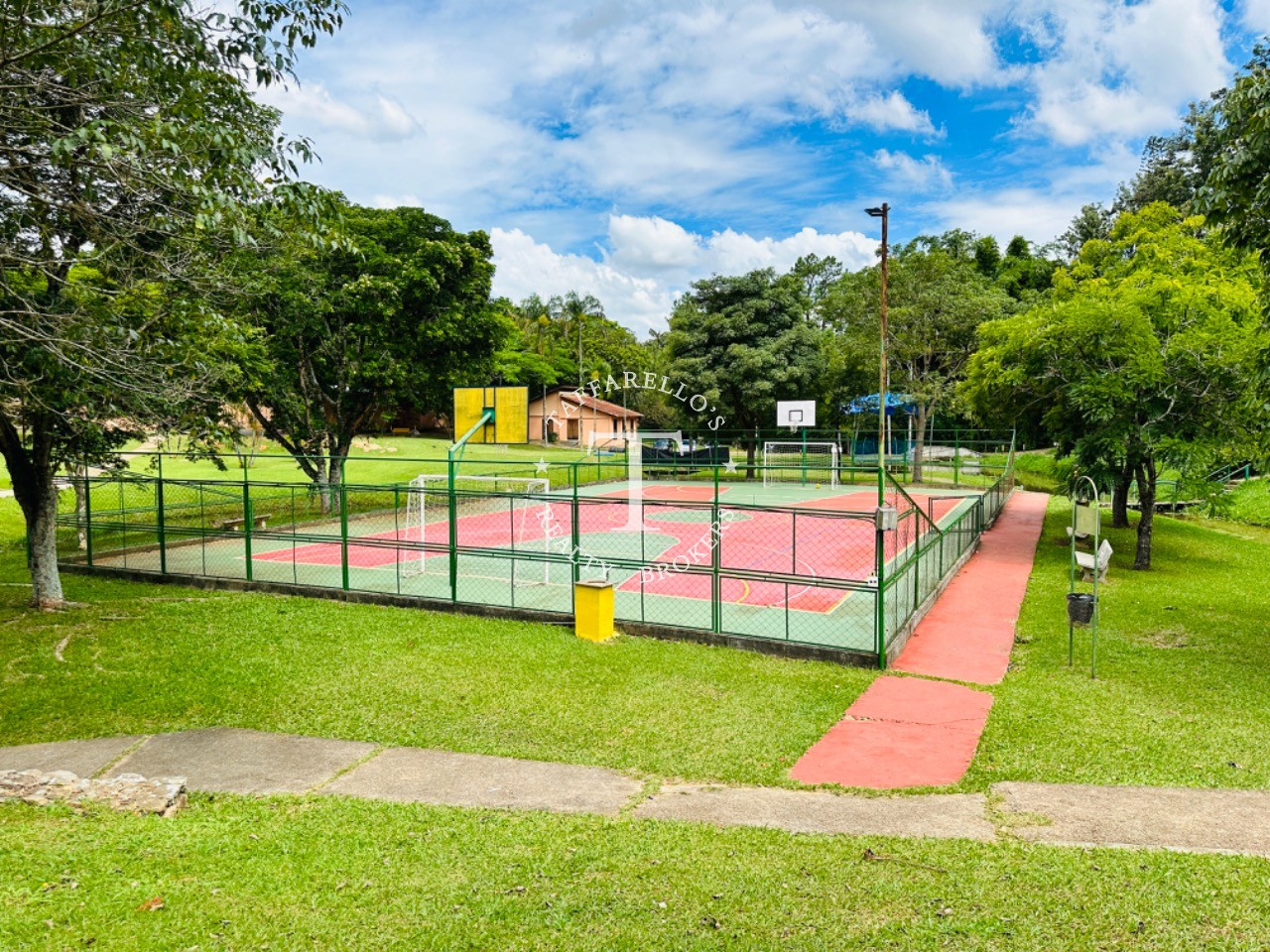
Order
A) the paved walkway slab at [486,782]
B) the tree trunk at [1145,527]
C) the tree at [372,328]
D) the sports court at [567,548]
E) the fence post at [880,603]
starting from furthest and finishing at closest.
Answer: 1. the tree at [372,328]
2. the tree trunk at [1145,527]
3. the sports court at [567,548]
4. the fence post at [880,603]
5. the paved walkway slab at [486,782]

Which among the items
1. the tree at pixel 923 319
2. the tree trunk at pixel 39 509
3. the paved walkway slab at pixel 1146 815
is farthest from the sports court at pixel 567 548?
the tree at pixel 923 319

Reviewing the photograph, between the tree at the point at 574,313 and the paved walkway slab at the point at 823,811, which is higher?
the tree at the point at 574,313

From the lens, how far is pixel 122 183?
794 cm

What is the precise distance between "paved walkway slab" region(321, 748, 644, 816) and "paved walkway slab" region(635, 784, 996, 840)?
43 cm

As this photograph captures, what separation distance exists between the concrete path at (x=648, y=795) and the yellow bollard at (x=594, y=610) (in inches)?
171

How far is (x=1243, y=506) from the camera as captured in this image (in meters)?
28.2

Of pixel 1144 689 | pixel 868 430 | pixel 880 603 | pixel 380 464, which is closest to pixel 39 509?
pixel 880 603

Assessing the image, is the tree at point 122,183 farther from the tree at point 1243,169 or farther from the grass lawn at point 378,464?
the grass lawn at point 378,464

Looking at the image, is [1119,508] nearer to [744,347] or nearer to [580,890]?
[744,347]

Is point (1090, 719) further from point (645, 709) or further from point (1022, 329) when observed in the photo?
point (1022, 329)

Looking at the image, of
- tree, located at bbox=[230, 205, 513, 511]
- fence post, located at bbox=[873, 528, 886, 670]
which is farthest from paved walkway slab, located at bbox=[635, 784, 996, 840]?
tree, located at bbox=[230, 205, 513, 511]

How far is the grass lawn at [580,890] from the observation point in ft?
14.0

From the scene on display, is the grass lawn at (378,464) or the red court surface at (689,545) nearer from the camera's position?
the red court surface at (689,545)

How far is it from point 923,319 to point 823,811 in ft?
115
